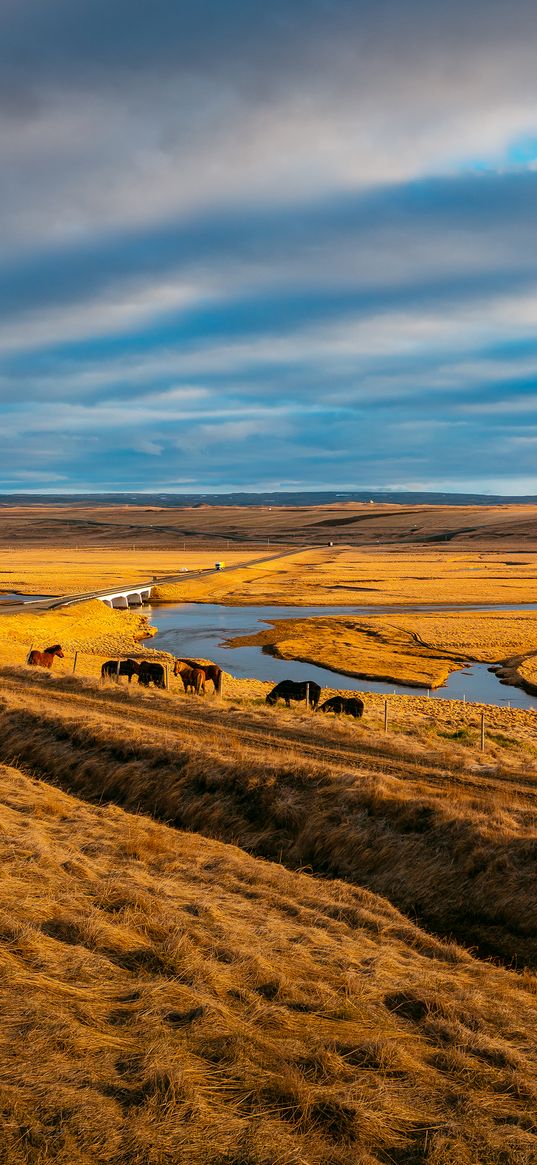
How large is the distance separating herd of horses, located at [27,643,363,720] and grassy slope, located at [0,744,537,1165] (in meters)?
18.8

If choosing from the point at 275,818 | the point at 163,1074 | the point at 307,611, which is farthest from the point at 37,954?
the point at 307,611

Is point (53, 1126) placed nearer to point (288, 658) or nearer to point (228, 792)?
point (228, 792)

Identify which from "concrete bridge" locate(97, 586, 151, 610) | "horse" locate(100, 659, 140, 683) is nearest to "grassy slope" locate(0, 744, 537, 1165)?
"horse" locate(100, 659, 140, 683)

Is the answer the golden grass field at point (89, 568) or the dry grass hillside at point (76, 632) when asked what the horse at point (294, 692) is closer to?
the dry grass hillside at point (76, 632)

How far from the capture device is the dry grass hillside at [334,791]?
12.9 m

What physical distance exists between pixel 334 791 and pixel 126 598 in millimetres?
64981

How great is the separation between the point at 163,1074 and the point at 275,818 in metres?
9.49

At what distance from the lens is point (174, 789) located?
17.3 meters

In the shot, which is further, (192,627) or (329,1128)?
(192,627)

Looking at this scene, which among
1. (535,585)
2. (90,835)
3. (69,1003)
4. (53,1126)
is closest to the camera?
(53,1126)

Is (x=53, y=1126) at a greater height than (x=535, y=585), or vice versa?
(x=535, y=585)

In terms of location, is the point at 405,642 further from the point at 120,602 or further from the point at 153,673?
the point at 120,602

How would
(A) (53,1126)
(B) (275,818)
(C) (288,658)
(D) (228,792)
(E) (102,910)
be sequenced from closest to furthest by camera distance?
(A) (53,1126) → (E) (102,910) → (B) (275,818) → (D) (228,792) → (C) (288,658)

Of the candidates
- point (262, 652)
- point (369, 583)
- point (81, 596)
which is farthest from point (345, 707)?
point (369, 583)
